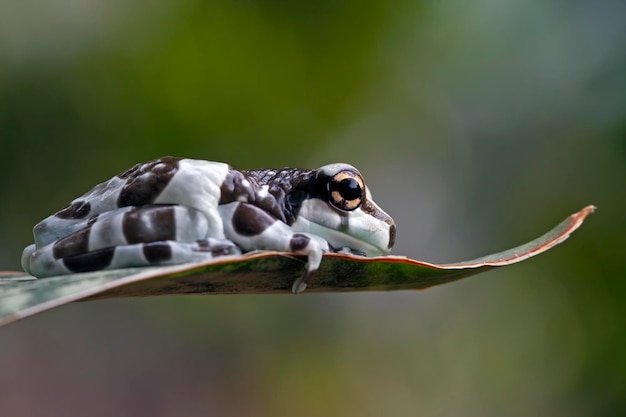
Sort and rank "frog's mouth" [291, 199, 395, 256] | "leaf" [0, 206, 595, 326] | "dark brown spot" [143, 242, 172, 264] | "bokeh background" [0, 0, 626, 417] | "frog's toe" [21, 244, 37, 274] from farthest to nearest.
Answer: "bokeh background" [0, 0, 626, 417] → "frog's mouth" [291, 199, 395, 256] → "frog's toe" [21, 244, 37, 274] → "dark brown spot" [143, 242, 172, 264] → "leaf" [0, 206, 595, 326]

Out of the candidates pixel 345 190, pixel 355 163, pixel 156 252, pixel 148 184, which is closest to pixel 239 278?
pixel 156 252

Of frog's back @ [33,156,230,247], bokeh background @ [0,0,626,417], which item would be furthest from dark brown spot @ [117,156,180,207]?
bokeh background @ [0,0,626,417]

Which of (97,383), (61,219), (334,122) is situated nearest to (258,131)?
(334,122)

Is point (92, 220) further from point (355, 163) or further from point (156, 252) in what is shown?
point (355, 163)

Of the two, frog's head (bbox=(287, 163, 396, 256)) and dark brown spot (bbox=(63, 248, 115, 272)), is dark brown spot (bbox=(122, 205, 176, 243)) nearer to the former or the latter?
dark brown spot (bbox=(63, 248, 115, 272))

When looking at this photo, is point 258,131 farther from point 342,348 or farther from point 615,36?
point 615,36

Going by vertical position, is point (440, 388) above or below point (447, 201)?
below
